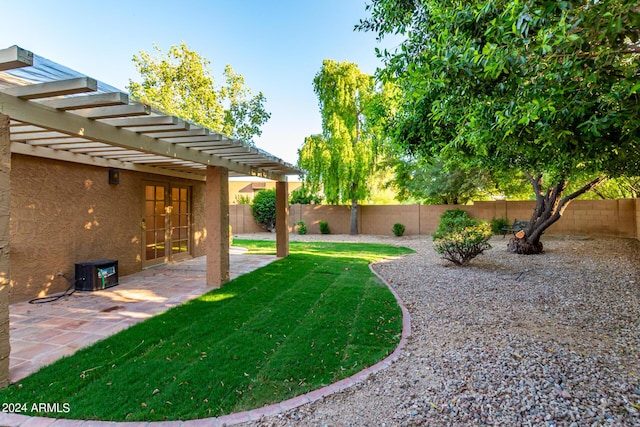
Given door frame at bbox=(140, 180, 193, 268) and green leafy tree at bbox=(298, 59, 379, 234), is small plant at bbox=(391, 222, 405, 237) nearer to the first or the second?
green leafy tree at bbox=(298, 59, 379, 234)

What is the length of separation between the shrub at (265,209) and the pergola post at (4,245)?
574 inches

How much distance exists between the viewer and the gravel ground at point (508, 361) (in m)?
2.24

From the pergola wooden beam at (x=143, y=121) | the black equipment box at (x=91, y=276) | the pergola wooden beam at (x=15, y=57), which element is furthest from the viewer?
the black equipment box at (x=91, y=276)

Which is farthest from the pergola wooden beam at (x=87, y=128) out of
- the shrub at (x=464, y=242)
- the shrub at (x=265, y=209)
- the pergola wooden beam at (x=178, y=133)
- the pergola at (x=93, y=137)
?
the shrub at (x=265, y=209)

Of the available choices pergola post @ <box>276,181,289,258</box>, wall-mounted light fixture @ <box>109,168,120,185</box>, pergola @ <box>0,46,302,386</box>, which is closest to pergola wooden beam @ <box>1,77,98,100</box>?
pergola @ <box>0,46,302,386</box>

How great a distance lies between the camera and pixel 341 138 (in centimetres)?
1489

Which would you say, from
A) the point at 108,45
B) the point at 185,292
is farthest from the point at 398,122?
the point at 108,45

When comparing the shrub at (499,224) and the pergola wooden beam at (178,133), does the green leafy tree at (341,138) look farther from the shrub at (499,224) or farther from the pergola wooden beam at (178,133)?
the pergola wooden beam at (178,133)

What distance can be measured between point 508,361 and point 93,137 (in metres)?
4.66

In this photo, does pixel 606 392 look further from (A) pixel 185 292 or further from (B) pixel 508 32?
(A) pixel 185 292

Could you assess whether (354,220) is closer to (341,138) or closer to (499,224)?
(341,138)

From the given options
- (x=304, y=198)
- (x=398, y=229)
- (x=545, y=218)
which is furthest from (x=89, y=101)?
(x=304, y=198)

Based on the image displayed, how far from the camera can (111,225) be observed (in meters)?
6.42

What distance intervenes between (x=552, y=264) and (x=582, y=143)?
5264mm
